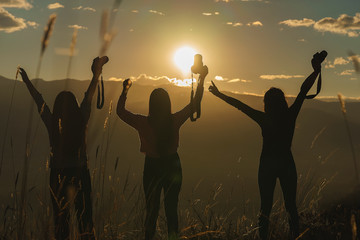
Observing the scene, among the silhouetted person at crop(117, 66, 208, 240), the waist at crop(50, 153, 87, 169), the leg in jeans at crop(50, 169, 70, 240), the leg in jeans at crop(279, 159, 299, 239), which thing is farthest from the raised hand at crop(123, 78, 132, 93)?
the leg in jeans at crop(279, 159, 299, 239)

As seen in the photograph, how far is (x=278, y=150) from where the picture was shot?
3.97 metres

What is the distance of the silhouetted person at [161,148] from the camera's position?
369cm

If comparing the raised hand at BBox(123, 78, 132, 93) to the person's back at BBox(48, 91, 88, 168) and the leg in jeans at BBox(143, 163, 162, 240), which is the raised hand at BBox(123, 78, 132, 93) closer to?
the person's back at BBox(48, 91, 88, 168)

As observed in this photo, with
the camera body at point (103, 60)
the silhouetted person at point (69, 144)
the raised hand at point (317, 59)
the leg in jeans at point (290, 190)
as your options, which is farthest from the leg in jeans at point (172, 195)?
the raised hand at point (317, 59)

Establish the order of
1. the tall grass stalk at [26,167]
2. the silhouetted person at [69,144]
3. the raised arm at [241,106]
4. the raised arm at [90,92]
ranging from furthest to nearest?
1. the raised arm at [241,106]
2. the raised arm at [90,92]
3. the silhouetted person at [69,144]
4. the tall grass stalk at [26,167]

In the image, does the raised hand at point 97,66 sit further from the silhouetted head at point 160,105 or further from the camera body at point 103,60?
the silhouetted head at point 160,105

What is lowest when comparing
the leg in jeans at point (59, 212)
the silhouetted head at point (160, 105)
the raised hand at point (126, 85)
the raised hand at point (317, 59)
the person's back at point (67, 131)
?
the leg in jeans at point (59, 212)

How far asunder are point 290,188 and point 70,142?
2085 millimetres

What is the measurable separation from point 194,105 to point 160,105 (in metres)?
0.31

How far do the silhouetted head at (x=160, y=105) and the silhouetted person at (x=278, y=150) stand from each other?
0.53m

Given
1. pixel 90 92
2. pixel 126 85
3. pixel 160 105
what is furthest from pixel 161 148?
pixel 90 92

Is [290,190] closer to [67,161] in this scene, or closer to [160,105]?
[160,105]

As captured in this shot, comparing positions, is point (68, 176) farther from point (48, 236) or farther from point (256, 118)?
point (256, 118)

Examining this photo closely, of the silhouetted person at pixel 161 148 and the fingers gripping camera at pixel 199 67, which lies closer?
the silhouetted person at pixel 161 148
